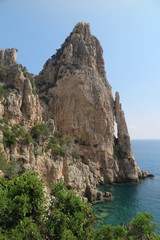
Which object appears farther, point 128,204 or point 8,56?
point 8,56

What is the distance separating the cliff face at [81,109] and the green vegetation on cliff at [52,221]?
19.5m

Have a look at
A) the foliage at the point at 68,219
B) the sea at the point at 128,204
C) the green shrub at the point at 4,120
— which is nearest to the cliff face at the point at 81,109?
the sea at the point at 128,204

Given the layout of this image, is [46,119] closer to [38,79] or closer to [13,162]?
[38,79]

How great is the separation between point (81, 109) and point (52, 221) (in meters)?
37.4

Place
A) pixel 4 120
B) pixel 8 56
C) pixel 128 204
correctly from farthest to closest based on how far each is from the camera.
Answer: pixel 8 56
pixel 128 204
pixel 4 120

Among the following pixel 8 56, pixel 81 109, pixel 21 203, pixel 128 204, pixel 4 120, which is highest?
pixel 8 56

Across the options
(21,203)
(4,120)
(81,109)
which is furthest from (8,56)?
(21,203)

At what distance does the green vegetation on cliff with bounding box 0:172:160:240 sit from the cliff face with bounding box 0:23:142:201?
63.8 ft

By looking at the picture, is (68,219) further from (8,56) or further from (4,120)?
(8,56)

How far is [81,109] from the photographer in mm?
48281

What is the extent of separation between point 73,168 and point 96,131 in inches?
637

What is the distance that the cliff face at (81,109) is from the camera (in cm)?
3547

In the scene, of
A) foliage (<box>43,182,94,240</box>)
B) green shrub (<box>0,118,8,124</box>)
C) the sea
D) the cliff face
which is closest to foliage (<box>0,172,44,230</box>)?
foliage (<box>43,182,94,240</box>)

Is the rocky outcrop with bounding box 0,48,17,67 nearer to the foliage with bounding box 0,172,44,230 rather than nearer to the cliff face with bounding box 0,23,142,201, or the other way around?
the cliff face with bounding box 0,23,142,201
